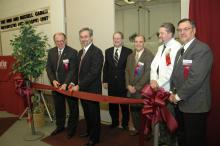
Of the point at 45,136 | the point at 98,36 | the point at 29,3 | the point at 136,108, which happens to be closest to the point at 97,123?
the point at 136,108

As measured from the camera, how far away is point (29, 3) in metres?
5.46

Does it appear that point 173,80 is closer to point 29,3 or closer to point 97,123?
point 97,123

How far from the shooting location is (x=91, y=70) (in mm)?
3156

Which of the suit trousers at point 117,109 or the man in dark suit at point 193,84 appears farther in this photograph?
the suit trousers at point 117,109

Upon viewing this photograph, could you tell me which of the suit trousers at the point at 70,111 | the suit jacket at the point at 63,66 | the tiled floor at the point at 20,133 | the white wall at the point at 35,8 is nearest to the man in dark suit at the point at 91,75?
the suit jacket at the point at 63,66

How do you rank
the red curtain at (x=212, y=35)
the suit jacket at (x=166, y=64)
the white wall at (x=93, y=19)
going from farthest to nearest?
the white wall at (x=93, y=19) → the red curtain at (x=212, y=35) → the suit jacket at (x=166, y=64)

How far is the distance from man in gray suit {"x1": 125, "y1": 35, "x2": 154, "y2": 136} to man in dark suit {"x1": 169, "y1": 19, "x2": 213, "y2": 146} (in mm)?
748

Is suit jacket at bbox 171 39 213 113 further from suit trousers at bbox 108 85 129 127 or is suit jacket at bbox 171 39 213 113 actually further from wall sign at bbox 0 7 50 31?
wall sign at bbox 0 7 50 31

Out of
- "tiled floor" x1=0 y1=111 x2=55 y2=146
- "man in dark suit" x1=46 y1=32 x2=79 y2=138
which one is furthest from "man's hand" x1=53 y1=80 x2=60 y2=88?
"tiled floor" x1=0 y1=111 x2=55 y2=146

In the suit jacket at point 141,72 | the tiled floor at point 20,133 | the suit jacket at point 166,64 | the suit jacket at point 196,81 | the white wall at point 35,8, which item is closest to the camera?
the suit jacket at point 196,81

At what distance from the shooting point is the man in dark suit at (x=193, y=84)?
7.14 ft

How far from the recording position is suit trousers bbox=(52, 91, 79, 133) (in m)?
3.60

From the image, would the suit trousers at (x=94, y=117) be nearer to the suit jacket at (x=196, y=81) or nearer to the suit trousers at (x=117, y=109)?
the suit trousers at (x=117, y=109)

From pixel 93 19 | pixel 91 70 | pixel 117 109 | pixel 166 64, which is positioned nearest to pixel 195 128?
pixel 166 64
